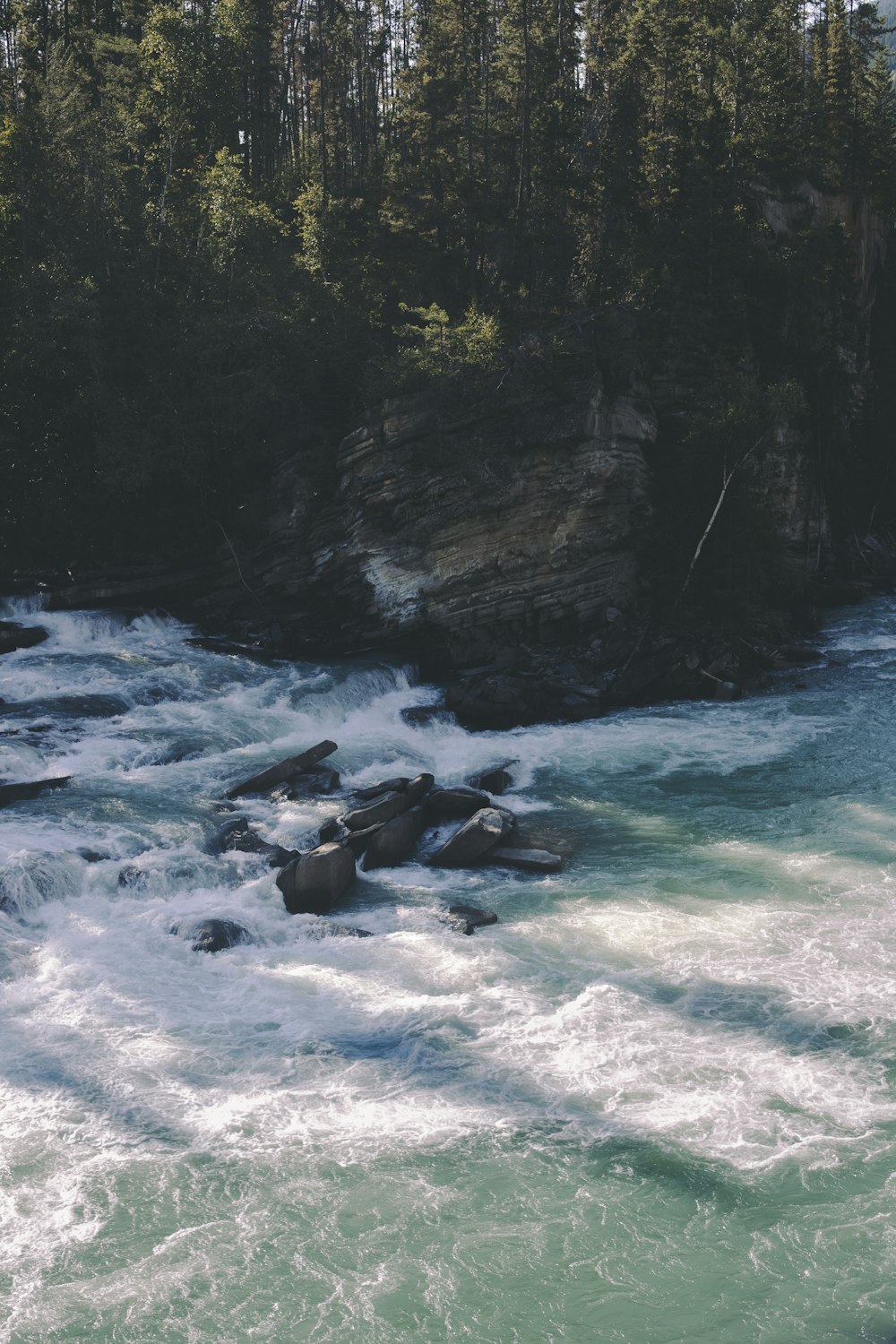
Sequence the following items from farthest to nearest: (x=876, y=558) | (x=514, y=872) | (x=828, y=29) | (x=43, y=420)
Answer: (x=828, y=29), (x=876, y=558), (x=43, y=420), (x=514, y=872)

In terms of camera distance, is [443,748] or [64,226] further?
[64,226]

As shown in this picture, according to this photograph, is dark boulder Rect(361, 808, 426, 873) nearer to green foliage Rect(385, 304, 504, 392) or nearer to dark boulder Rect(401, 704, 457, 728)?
dark boulder Rect(401, 704, 457, 728)

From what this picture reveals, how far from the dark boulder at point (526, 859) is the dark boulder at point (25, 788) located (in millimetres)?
9310

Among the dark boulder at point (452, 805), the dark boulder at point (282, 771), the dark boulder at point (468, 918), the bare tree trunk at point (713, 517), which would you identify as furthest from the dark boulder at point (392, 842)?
the bare tree trunk at point (713, 517)

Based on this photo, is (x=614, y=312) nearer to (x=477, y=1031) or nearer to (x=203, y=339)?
(x=203, y=339)

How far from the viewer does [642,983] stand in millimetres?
16172

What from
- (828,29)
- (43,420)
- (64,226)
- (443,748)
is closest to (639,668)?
(443,748)

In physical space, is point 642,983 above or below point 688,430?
below

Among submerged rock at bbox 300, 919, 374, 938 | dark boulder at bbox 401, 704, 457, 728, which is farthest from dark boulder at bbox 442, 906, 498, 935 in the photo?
dark boulder at bbox 401, 704, 457, 728

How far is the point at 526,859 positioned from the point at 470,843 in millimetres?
1158

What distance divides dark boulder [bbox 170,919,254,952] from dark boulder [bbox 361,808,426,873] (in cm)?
345

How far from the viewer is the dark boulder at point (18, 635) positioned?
2995 centimetres

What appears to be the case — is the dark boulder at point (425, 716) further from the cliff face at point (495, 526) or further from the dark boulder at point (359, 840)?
the dark boulder at point (359, 840)

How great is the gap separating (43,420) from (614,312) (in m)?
19.3
